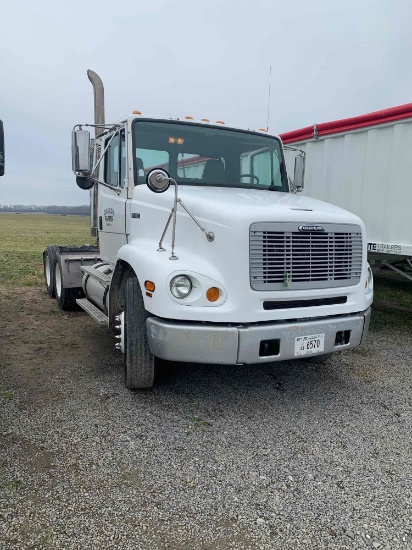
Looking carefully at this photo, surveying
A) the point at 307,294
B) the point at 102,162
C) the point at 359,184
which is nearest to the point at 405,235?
the point at 359,184

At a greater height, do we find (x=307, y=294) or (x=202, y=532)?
(x=307, y=294)

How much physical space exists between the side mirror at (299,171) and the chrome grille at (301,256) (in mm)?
1698

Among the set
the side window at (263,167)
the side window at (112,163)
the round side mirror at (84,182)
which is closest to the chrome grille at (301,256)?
the side window at (263,167)

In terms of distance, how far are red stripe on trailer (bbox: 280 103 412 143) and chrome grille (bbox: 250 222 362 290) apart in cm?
242

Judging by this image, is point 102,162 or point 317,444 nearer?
point 317,444

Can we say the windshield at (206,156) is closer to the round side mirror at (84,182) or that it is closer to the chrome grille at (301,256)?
the round side mirror at (84,182)

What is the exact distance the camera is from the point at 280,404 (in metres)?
4.04

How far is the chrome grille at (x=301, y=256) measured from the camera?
11.6ft

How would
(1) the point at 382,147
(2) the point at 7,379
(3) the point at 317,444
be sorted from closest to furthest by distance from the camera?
1. (3) the point at 317,444
2. (2) the point at 7,379
3. (1) the point at 382,147

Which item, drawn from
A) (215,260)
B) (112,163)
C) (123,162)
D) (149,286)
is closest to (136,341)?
(149,286)

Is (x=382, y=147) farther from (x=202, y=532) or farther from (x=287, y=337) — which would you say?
(x=202, y=532)

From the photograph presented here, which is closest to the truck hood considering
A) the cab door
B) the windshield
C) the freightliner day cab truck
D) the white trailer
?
the freightliner day cab truck

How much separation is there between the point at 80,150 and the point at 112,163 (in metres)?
0.52

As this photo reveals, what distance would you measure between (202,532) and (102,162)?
432 centimetres
